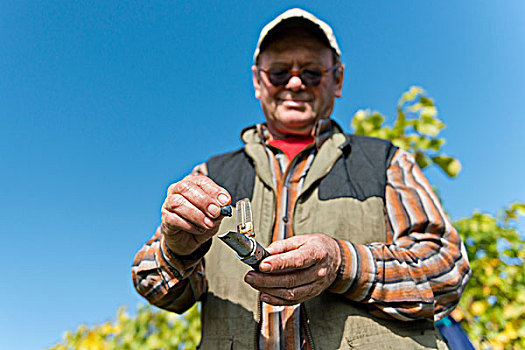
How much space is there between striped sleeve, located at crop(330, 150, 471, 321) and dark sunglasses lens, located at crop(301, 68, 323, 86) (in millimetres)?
599

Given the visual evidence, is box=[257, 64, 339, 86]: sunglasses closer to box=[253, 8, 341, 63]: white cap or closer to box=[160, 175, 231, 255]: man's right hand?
box=[253, 8, 341, 63]: white cap

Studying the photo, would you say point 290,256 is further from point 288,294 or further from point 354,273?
point 354,273

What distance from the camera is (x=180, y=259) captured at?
1.24 metres

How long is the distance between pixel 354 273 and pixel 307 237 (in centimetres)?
21

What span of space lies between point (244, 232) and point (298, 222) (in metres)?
0.54

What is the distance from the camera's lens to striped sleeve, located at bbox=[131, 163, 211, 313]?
1.26 m

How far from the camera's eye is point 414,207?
141 centimetres

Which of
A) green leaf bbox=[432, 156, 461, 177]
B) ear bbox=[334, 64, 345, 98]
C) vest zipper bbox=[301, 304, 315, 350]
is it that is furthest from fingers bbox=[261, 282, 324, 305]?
green leaf bbox=[432, 156, 461, 177]

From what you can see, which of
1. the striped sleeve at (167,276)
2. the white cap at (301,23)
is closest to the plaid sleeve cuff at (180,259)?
the striped sleeve at (167,276)

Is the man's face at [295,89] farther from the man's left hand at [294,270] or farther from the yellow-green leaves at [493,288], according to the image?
the yellow-green leaves at [493,288]

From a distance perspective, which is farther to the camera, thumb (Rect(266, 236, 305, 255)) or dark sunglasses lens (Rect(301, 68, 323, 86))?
dark sunglasses lens (Rect(301, 68, 323, 86))

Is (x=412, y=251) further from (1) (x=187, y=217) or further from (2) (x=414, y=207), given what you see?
(1) (x=187, y=217)

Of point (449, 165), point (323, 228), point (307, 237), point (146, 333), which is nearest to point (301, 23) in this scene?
point (323, 228)

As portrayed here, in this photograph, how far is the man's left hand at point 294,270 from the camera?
1.00 meters
